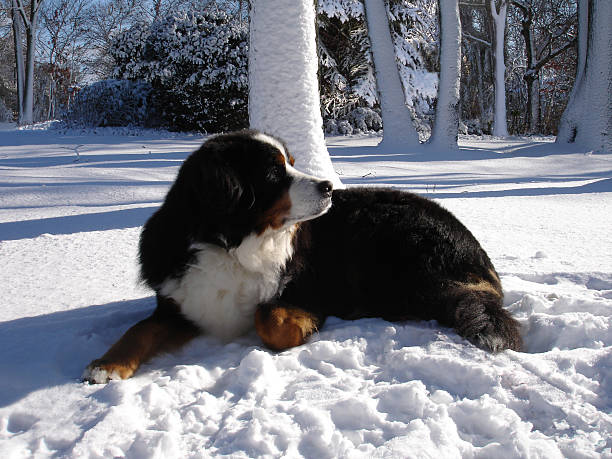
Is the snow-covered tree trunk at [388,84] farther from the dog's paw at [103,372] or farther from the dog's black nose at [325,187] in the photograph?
the dog's paw at [103,372]

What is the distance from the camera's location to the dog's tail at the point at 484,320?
2.38m

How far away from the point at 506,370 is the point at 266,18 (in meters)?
5.18

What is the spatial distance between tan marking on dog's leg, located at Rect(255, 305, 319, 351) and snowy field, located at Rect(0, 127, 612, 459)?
0.23 feet

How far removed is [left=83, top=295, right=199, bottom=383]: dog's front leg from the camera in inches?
85.6

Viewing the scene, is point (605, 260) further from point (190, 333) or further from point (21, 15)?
point (21, 15)

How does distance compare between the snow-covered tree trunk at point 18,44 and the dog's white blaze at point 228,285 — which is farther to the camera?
the snow-covered tree trunk at point 18,44

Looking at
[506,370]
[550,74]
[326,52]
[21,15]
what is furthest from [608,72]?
[21,15]

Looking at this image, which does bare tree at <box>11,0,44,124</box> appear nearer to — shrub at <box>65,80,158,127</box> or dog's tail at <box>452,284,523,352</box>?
shrub at <box>65,80,158,127</box>

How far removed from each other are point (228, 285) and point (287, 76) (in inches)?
159

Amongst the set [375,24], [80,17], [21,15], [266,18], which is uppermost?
[80,17]

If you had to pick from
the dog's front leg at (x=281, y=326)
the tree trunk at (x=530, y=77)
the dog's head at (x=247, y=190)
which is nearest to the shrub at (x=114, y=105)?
the dog's head at (x=247, y=190)

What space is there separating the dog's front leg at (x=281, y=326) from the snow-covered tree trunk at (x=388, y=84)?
10.8 metres

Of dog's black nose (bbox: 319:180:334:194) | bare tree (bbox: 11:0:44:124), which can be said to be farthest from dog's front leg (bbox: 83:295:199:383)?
bare tree (bbox: 11:0:44:124)

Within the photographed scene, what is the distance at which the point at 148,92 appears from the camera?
16.0m
